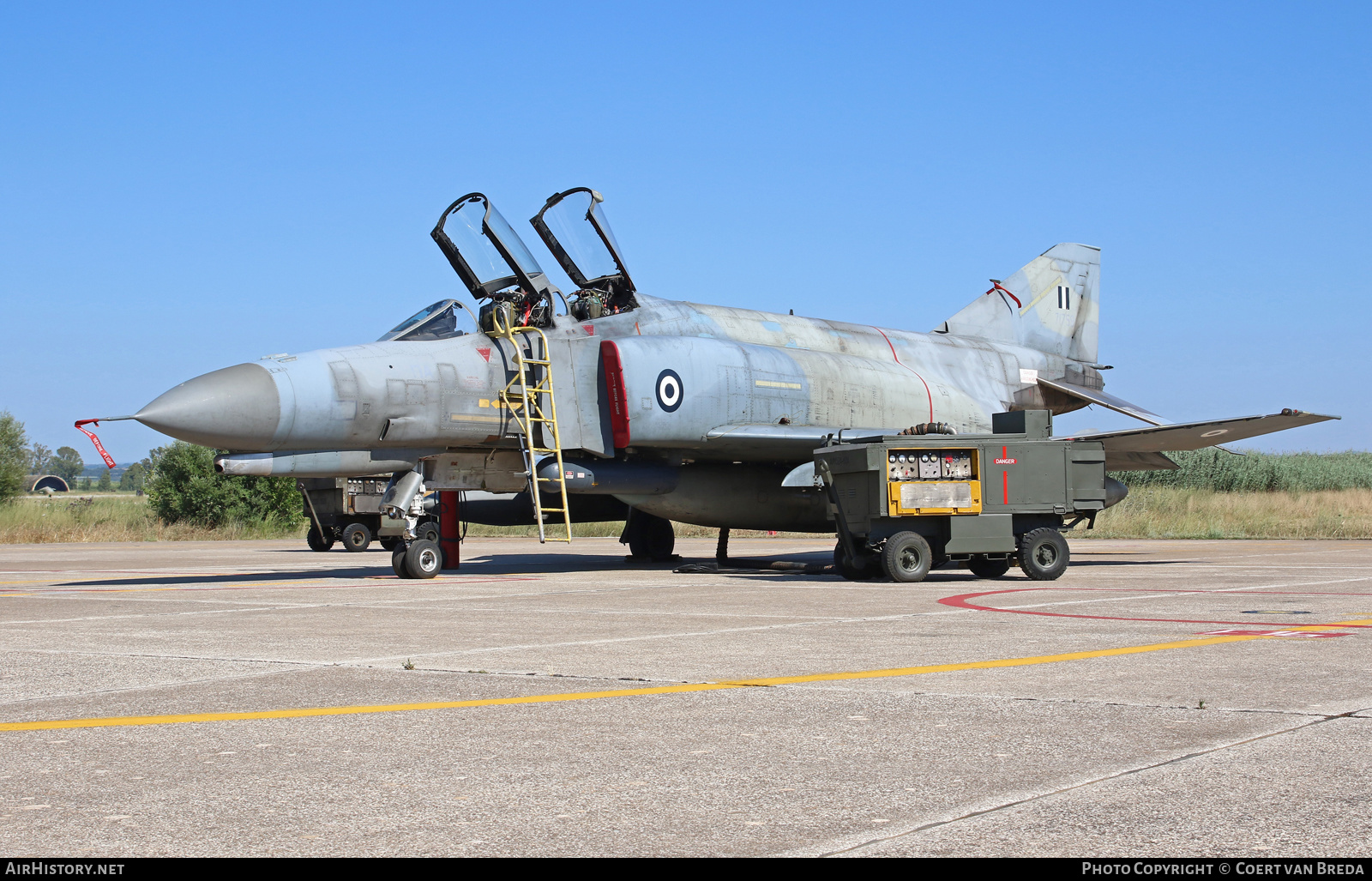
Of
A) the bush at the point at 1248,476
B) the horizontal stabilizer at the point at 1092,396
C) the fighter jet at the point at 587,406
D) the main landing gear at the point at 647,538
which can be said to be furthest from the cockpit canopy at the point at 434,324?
the bush at the point at 1248,476

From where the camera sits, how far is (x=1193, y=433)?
15312 millimetres

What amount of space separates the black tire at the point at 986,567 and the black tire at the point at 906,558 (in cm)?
101

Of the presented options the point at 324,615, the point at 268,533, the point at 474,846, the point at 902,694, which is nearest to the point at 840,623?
the point at 902,694

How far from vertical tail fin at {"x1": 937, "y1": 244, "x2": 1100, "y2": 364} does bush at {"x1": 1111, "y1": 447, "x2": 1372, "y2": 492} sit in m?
16.8

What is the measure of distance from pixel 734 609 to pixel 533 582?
4.39 m

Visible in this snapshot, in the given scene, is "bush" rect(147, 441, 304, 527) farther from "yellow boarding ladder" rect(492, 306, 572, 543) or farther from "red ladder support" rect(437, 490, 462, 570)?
"yellow boarding ladder" rect(492, 306, 572, 543)

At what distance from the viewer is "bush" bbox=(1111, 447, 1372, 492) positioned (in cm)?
3812

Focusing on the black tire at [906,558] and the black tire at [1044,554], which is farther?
the black tire at [1044,554]

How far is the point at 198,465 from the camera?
114 feet

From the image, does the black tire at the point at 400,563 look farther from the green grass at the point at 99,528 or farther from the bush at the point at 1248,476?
the bush at the point at 1248,476

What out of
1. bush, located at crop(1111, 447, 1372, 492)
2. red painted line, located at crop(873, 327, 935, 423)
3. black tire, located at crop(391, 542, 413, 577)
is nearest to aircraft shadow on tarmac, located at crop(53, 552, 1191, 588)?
black tire, located at crop(391, 542, 413, 577)

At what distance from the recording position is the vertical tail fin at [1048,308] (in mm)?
21219

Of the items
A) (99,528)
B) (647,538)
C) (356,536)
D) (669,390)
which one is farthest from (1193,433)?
(99,528)
